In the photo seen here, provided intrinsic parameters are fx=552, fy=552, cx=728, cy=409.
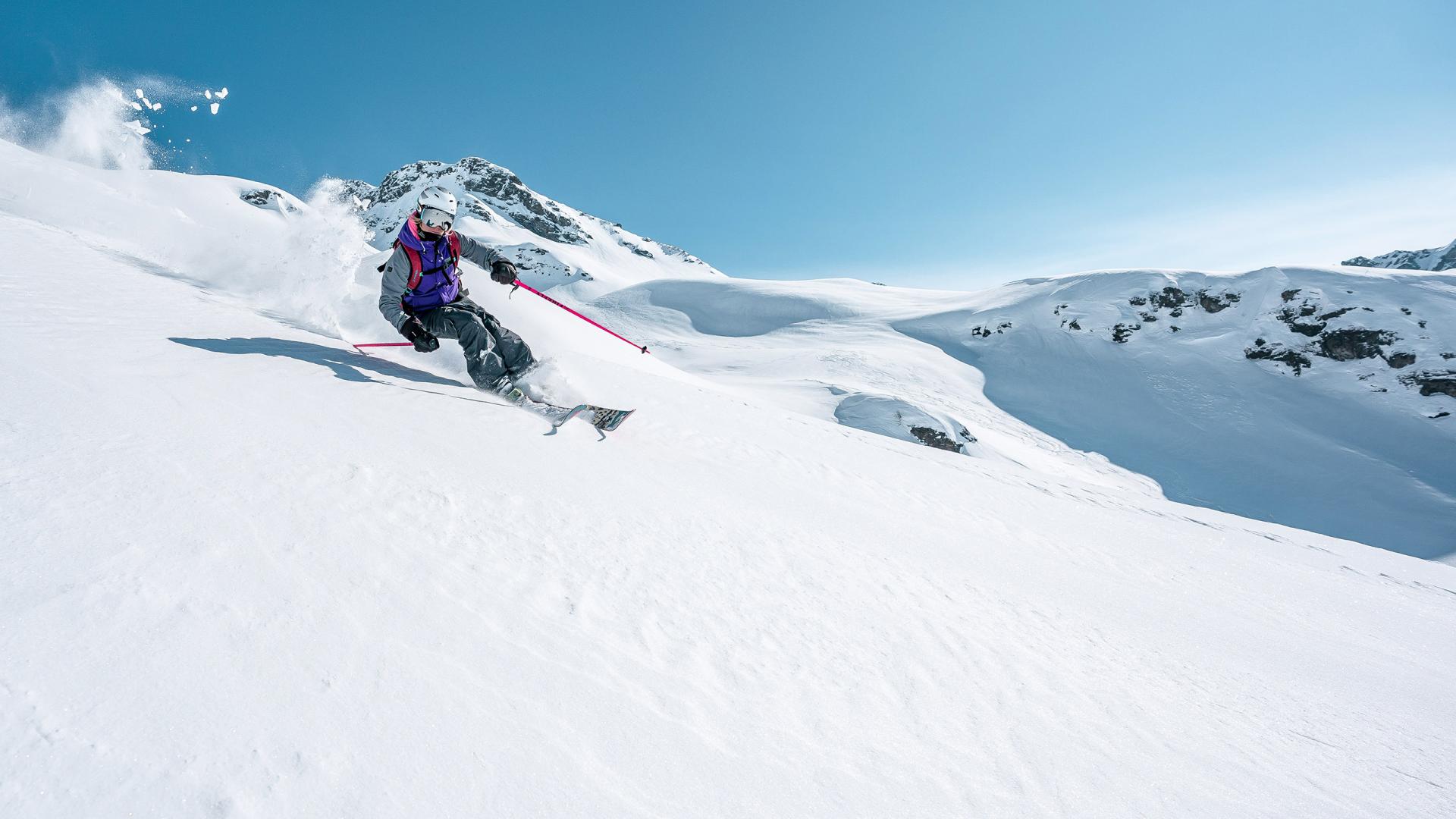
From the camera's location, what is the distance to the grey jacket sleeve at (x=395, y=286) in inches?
228

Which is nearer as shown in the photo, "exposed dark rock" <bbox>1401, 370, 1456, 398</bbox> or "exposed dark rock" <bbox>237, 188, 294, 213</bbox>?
"exposed dark rock" <bbox>1401, 370, 1456, 398</bbox>

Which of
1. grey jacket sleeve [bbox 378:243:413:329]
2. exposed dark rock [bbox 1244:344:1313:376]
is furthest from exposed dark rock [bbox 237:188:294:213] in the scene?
exposed dark rock [bbox 1244:344:1313:376]

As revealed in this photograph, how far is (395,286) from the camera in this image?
5844mm

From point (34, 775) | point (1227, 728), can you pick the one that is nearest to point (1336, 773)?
point (1227, 728)

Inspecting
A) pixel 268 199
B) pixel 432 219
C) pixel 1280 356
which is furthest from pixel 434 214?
pixel 268 199

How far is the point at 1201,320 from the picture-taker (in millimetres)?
27781

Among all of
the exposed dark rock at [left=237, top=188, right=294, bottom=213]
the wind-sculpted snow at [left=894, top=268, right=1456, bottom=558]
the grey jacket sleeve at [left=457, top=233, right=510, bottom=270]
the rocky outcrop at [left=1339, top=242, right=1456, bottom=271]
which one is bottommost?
the wind-sculpted snow at [left=894, top=268, right=1456, bottom=558]

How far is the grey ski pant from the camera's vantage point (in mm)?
5562

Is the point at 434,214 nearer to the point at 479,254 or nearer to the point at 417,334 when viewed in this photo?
the point at 479,254

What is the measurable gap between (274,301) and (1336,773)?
10.6 meters

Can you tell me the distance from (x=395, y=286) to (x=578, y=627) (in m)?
5.23

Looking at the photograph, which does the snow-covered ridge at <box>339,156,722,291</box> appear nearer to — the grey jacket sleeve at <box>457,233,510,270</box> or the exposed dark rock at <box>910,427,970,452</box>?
the exposed dark rock at <box>910,427,970,452</box>

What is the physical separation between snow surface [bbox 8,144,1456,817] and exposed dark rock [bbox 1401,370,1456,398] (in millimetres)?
26590

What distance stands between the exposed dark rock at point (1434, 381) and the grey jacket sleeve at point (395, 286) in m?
35.0
